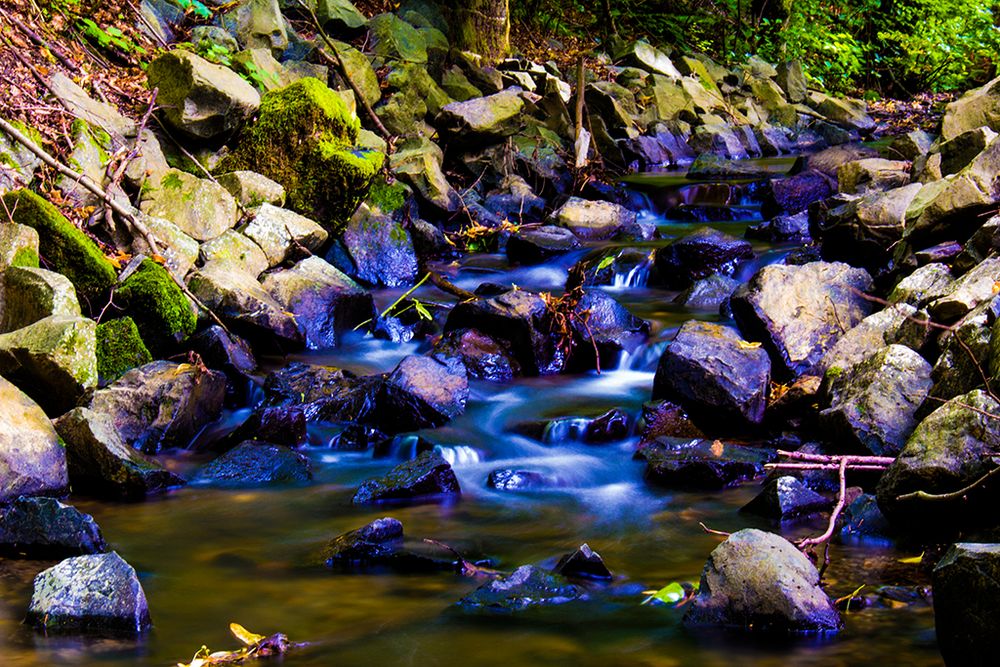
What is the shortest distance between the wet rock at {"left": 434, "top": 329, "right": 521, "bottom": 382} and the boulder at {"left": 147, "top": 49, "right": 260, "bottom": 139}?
3357 millimetres

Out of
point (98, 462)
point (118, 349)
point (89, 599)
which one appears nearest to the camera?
point (89, 599)

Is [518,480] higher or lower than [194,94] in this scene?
lower

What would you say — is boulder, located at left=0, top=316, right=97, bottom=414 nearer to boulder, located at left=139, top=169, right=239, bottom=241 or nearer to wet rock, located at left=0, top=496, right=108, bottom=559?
wet rock, located at left=0, top=496, right=108, bottom=559

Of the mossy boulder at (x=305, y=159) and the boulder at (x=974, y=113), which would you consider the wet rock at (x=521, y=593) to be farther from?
the boulder at (x=974, y=113)

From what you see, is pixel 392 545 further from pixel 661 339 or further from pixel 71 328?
pixel 661 339

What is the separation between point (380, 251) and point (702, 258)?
3210 millimetres

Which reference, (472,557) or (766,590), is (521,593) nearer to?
(472,557)

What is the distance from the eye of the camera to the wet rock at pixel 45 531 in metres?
4.38

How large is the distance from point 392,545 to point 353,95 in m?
7.87

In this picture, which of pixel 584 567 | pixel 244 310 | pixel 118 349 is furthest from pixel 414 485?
pixel 244 310

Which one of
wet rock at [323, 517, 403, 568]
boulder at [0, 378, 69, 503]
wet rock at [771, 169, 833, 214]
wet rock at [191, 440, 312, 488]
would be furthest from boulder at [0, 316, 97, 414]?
wet rock at [771, 169, 833, 214]

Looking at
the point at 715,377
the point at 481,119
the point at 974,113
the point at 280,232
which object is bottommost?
the point at 715,377

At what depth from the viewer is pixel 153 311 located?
7.02 metres

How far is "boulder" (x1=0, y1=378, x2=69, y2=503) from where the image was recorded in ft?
16.1
